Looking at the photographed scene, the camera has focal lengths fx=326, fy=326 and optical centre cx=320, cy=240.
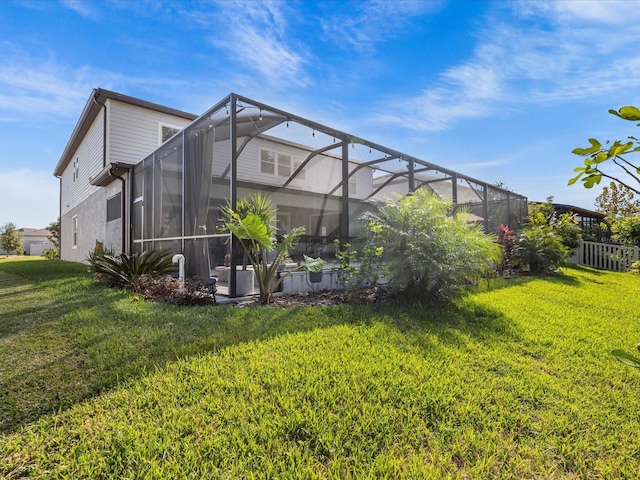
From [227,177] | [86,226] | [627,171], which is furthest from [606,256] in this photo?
[86,226]

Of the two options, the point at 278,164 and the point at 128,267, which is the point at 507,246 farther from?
the point at 128,267

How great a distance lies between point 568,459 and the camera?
1.84m

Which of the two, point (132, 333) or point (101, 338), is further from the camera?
point (132, 333)

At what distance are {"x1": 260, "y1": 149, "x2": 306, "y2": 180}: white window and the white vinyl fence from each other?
37.2ft

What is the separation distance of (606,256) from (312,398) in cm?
1574

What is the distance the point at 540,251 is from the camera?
29.9 ft

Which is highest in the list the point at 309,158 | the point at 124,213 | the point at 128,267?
the point at 309,158

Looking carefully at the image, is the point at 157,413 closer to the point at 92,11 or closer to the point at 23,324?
the point at 23,324

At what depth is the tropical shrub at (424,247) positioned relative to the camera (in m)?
4.81

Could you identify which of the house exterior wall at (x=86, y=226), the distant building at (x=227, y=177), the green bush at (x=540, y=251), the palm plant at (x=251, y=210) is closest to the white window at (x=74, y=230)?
the house exterior wall at (x=86, y=226)

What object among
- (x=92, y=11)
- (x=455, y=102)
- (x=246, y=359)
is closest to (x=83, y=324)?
(x=246, y=359)

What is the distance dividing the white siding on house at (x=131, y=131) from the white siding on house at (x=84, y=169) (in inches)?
40.9

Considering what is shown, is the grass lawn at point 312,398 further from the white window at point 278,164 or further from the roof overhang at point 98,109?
the roof overhang at point 98,109

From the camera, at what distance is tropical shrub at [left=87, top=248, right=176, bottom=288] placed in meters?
6.49
